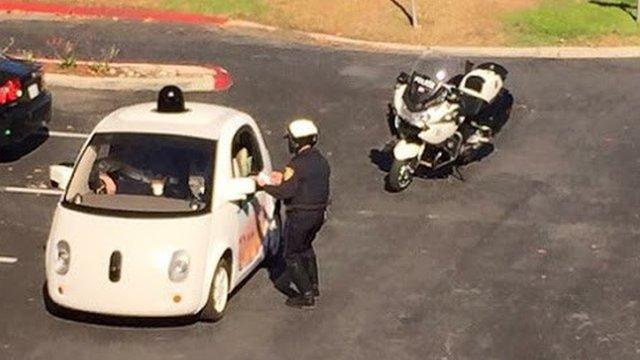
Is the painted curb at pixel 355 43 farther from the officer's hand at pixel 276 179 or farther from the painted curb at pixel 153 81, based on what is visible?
the officer's hand at pixel 276 179

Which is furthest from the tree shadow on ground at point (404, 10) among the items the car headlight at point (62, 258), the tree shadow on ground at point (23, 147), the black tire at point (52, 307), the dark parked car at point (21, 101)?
the car headlight at point (62, 258)

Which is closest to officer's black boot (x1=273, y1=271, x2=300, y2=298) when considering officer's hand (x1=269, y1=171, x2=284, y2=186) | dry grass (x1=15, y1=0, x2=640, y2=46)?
officer's hand (x1=269, y1=171, x2=284, y2=186)

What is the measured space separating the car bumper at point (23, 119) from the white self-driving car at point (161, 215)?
327 centimetres

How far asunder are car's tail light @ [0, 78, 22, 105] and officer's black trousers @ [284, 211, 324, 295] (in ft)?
16.6

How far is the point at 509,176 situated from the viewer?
17.2 metres

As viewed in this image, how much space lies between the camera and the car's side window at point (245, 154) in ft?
43.9

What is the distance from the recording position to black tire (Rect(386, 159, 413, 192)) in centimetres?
1639

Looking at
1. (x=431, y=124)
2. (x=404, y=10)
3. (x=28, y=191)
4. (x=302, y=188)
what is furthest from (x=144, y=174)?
(x=404, y=10)

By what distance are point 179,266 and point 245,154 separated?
6.44 feet

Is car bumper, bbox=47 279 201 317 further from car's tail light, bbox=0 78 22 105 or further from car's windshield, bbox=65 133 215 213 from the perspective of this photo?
car's tail light, bbox=0 78 22 105

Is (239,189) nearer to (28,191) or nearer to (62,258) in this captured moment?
(62,258)

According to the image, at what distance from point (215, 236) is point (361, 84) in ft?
30.1

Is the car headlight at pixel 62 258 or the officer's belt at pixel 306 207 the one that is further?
the officer's belt at pixel 306 207

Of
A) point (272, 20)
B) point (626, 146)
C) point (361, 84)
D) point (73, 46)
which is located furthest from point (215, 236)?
point (272, 20)
